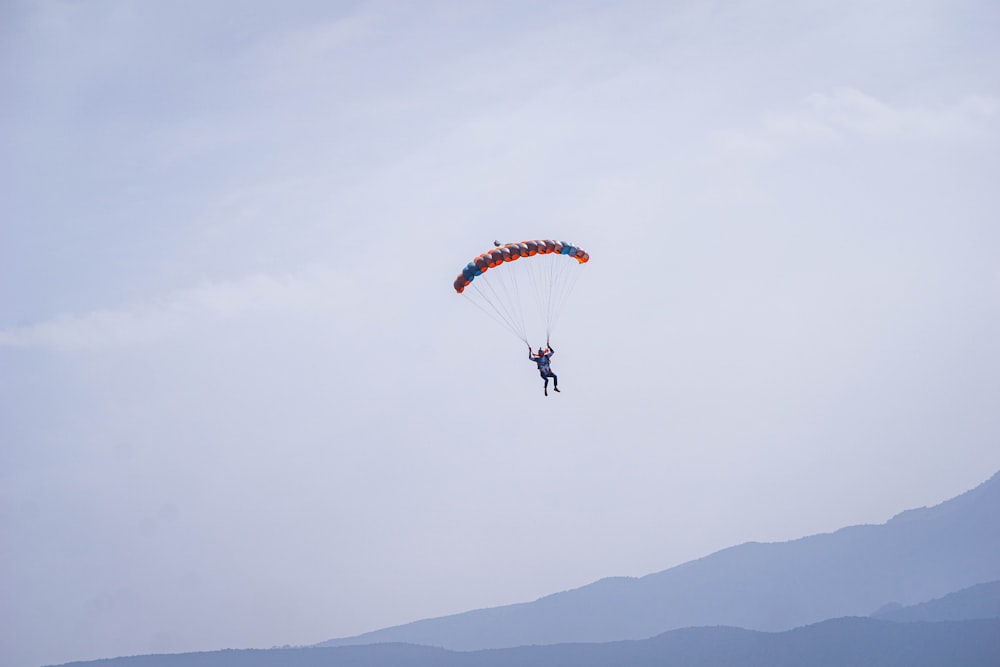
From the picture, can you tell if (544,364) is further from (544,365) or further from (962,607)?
(962,607)

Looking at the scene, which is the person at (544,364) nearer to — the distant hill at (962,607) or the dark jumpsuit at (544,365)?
the dark jumpsuit at (544,365)

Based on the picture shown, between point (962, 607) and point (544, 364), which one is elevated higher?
point (544, 364)

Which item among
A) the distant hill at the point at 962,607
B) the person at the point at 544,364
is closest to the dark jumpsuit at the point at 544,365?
the person at the point at 544,364

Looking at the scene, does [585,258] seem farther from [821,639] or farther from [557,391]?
[821,639]

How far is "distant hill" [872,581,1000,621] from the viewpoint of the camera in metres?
182

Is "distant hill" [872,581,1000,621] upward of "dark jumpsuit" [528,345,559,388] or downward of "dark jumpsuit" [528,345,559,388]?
downward

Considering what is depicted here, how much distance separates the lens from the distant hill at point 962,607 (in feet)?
596

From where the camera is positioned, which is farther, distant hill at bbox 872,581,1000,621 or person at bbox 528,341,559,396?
distant hill at bbox 872,581,1000,621

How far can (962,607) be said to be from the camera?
18762cm

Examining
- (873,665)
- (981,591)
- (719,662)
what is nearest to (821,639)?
(873,665)

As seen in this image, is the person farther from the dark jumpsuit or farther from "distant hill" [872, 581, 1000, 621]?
"distant hill" [872, 581, 1000, 621]

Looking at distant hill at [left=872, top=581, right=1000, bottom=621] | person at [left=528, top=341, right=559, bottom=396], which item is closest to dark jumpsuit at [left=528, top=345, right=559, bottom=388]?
person at [left=528, top=341, right=559, bottom=396]

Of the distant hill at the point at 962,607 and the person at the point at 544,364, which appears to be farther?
the distant hill at the point at 962,607

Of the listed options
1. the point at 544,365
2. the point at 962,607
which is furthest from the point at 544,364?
the point at 962,607
